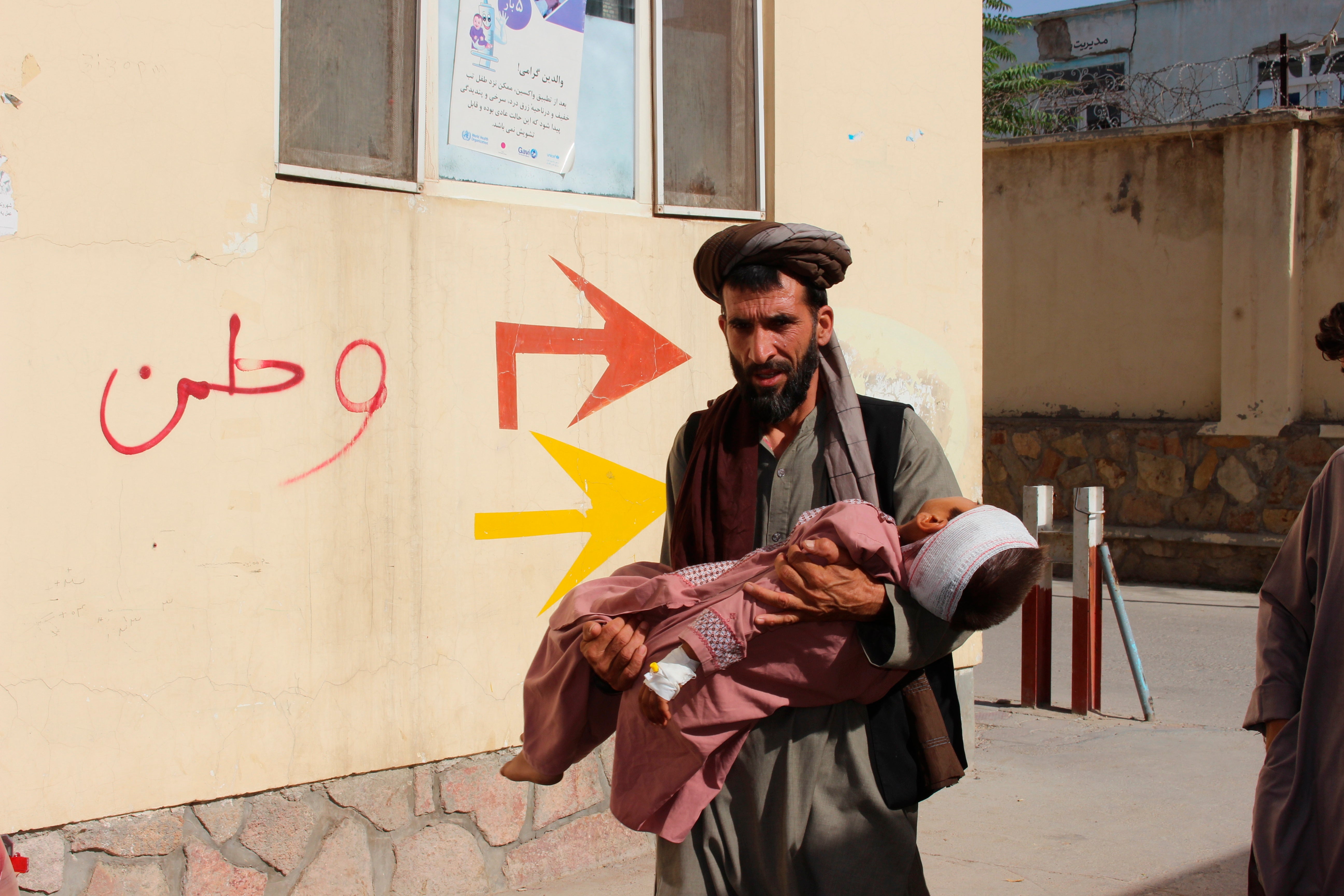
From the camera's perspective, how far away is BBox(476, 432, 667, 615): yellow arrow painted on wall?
4.04 m

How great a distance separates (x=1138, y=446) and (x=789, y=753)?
9456mm

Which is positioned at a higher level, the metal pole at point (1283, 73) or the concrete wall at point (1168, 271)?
the metal pole at point (1283, 73)

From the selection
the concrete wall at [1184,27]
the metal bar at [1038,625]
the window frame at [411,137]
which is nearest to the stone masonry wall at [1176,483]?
the metal bar at [1038,625]

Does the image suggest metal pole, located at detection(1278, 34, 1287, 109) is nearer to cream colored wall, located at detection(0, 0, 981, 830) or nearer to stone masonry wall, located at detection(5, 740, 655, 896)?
cream colored wall, located at detection(0, 0, 981, 830)

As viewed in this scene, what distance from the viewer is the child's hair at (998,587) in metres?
2.07

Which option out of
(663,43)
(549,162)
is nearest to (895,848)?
(549,162)

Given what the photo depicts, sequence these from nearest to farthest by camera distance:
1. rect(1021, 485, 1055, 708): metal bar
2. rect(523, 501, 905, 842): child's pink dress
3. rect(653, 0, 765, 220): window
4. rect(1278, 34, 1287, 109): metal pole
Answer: rect(523, 501, 905, 842): child's pink dress
rect(653, 0, 765, 220): window
rect(1021, 485, 1055, 708): metal bar
rect(1278, 34, 1287, 109): metal pole

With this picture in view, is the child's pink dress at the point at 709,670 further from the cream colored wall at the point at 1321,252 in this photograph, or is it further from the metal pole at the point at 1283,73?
the metal pole at the point at 1283,73

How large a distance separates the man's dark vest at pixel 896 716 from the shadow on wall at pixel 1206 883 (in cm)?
219

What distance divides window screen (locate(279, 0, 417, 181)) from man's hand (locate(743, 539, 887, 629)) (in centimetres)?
225

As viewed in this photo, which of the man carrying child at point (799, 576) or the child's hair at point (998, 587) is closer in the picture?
the child's hair at point (998, 587)

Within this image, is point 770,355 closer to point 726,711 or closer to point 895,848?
point 726,711

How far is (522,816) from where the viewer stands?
4145 mm

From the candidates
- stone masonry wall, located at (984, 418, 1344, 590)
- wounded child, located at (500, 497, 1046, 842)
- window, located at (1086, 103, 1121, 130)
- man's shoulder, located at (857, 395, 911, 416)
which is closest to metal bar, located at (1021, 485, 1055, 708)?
stone masonry wall, located at (984, 418, 1344, 590)
